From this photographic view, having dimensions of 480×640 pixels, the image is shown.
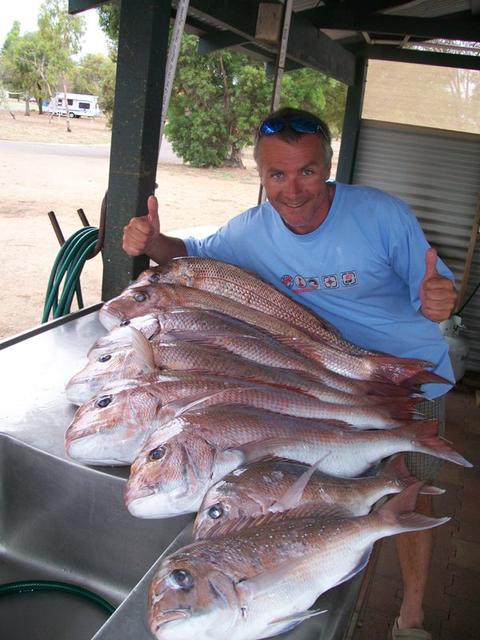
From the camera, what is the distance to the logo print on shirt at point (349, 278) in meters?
2.53

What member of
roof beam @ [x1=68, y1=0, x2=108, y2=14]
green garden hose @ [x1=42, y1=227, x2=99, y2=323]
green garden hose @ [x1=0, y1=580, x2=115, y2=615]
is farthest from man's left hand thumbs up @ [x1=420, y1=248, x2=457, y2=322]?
roof beam @ [x1=68, y1=0, x2=108, y2=14]

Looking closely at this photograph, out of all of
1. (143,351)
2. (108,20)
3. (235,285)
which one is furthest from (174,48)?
(108,20)

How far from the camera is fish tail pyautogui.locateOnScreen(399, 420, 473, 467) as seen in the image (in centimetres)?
168

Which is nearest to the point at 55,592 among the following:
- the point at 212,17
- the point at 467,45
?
the point at 212,17

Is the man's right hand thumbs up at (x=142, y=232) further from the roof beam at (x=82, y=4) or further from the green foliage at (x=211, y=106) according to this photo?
the green foliage at (x=211, y=106)

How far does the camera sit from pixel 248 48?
571 cm

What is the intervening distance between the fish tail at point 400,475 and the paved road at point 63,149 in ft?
89.3

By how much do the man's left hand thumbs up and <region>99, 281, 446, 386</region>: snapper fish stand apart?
232mm

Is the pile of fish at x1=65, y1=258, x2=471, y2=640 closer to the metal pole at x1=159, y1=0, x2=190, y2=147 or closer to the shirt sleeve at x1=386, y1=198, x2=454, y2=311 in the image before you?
the shirt sleeve at x1=386, y1=198, x2=454, y2=311

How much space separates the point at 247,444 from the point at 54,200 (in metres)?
17.6

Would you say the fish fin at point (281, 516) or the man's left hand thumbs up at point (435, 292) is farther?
the man's left hand thumbs up at point (435, 292)

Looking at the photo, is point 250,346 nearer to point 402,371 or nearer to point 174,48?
point 402,371

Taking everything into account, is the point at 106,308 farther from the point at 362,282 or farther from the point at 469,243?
the point at 469,243

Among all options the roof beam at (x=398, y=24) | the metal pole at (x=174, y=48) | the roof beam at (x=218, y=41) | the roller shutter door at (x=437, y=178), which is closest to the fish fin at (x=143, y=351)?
the metal pole at (x=174, y=48)
